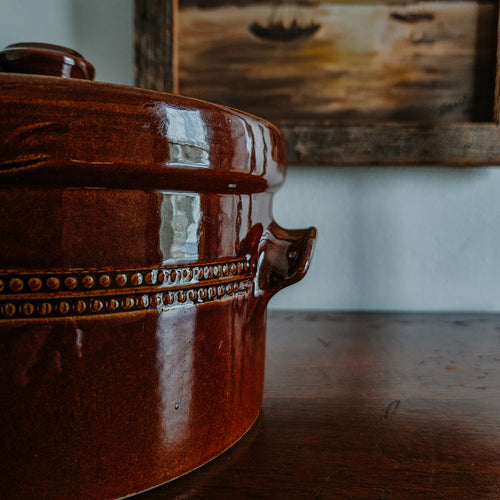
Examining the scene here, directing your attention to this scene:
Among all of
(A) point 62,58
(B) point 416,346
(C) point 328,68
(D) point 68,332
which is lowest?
(B) point 416,346

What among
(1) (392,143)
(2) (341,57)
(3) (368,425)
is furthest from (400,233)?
(3) (368,425)

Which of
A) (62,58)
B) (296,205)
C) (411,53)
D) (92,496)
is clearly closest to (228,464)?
(92,496)

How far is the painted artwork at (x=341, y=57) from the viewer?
643 mm

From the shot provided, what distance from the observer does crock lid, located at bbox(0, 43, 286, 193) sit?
0.59 feet

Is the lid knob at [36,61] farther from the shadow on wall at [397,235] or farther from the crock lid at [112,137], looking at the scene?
the shadow on wall at [397,235]

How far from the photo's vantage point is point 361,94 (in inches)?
25.5

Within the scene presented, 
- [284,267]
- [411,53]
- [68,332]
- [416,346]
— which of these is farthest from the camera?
[411,53]

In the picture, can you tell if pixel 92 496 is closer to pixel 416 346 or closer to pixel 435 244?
pixel 416 346

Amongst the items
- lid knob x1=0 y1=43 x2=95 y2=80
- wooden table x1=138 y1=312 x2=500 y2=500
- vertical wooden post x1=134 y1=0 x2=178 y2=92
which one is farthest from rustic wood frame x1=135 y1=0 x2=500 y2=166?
lid knob x1=0 y1=43 x2=95 y2=80

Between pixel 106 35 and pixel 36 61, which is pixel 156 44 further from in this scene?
pixel 36 61

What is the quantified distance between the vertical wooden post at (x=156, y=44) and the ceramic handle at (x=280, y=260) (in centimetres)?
41

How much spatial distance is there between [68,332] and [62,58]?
0.56 feet

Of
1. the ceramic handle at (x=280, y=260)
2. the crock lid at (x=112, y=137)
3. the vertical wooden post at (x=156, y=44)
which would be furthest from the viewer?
the vertical wooden post at (x=156, y=44)

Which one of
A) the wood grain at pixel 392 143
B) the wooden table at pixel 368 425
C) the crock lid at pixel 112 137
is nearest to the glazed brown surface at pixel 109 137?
the crock lid at pixel 112 137
